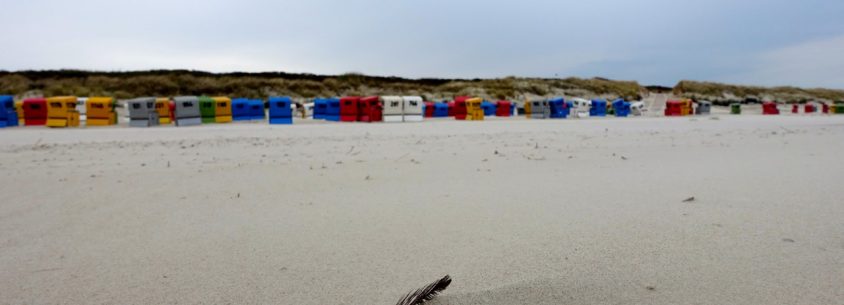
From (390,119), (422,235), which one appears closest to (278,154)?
(422,235)

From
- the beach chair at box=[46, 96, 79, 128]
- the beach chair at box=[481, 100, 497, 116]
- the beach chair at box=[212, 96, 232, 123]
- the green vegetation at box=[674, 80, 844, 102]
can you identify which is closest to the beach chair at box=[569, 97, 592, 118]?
the beach chair at box=[481, 100, 497, 116]

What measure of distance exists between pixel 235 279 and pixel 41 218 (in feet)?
7.14

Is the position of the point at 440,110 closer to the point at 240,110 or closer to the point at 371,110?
the point at 371,110

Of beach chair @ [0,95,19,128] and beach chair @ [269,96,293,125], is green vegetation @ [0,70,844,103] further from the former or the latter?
beach chair @ [269,96,293,125]

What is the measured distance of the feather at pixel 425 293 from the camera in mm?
1806

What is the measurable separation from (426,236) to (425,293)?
0.94m

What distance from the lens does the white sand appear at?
204 centimetres

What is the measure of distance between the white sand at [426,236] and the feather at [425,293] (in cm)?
8

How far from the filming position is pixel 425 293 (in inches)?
73.7

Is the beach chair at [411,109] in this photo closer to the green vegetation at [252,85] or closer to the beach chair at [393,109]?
the beach chair at [393,109]

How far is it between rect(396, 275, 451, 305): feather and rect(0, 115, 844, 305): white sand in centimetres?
8

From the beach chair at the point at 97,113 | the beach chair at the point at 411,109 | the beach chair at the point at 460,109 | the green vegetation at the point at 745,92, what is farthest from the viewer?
the green vegetation at the point at 745,92

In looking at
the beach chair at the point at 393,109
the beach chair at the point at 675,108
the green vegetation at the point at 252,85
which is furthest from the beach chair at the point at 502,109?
the green vegetation at the point at 252,85

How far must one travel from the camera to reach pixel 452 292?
1994mm
